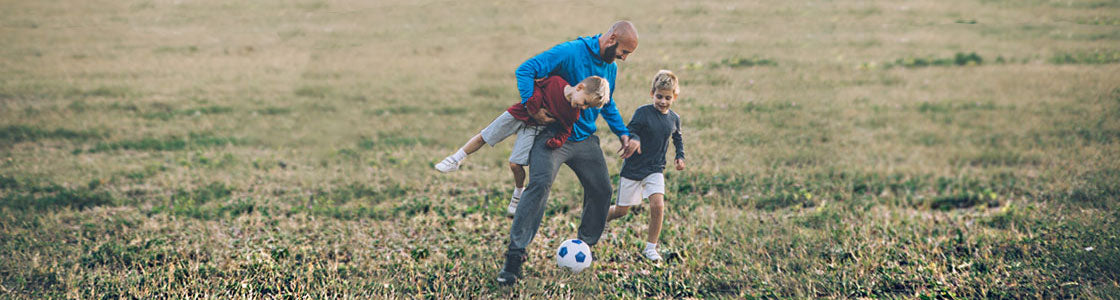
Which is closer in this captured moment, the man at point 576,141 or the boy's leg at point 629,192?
the man at point 576,141

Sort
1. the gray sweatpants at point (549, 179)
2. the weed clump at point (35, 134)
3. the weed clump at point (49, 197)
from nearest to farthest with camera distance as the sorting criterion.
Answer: the gray sweatpants at point (549, 179) → the weed clump at point (49, 197) → the weed clump at point (35, 134)

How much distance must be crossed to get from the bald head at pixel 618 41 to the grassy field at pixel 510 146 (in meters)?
2.07

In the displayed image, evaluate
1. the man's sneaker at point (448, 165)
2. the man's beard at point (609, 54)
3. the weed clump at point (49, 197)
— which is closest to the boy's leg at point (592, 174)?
the man's beard at point (609, 54)

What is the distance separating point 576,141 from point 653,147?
0.63 metres

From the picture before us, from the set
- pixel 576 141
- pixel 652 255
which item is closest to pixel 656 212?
pixel 652 255

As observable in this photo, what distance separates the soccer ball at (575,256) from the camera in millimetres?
6113

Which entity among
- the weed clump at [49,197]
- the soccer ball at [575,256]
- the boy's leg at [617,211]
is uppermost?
the boy's leg at [617,211]

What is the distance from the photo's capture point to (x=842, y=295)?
604 cm

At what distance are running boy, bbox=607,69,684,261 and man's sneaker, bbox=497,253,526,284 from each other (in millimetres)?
1005

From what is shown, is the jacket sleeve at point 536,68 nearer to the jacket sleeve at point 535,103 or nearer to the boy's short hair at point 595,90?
the jacket sleeve at point 535,103

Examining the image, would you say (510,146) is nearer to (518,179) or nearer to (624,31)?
(518,179)

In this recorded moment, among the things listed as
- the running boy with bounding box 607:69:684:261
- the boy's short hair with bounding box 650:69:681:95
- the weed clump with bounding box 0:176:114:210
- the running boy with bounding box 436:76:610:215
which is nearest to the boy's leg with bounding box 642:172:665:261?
the running boy with bounding box 607:69:684:261

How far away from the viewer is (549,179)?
18.0 ft

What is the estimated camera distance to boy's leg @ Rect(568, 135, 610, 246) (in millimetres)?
5730
